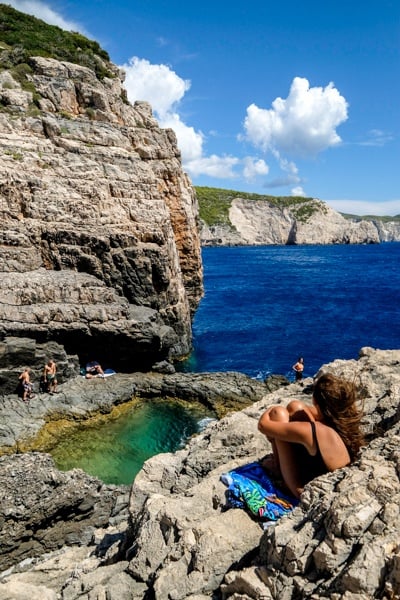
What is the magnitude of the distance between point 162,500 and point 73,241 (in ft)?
73.7

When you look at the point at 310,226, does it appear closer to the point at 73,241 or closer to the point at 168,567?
the point at 73,241

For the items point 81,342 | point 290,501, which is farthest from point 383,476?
point 81,342

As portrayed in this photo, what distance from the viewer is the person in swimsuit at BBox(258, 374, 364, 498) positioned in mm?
5621

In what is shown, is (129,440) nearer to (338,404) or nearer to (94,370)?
(94,370)

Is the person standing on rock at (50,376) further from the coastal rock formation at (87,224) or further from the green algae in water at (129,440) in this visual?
the green algae in water at (129,440)

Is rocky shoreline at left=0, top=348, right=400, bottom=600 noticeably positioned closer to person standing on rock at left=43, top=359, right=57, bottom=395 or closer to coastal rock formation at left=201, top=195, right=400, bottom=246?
person standing on rock at left=43, top=359, right=57, bottom=395

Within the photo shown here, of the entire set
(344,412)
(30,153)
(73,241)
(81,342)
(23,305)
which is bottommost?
(81,342)

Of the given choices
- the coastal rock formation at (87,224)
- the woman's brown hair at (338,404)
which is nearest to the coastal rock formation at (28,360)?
the coastal rock formation at (87,224)

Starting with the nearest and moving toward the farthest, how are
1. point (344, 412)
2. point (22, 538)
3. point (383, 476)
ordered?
point (383, 476) < point (344, 412) < point (22, 538)

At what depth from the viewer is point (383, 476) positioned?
4961 millimetres

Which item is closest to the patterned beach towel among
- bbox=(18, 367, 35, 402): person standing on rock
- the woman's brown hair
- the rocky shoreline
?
the rocky shoreline

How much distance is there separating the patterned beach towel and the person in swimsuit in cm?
22

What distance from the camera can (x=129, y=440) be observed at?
20.6 metres

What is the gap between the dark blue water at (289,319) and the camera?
33750 millimetres
